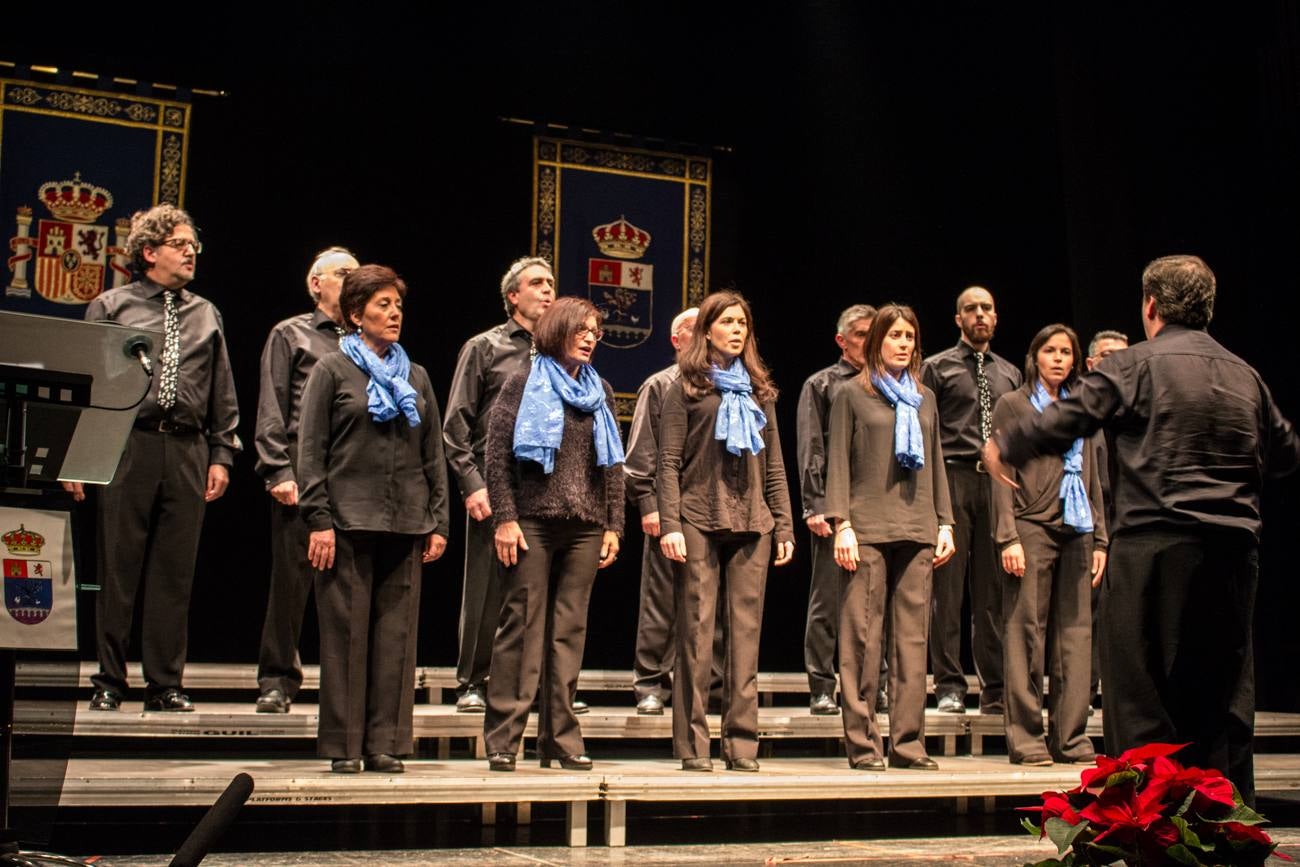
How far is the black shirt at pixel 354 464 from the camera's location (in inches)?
153

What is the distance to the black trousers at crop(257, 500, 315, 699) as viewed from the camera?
4.64 meters

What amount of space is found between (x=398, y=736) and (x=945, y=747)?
91.1 inches

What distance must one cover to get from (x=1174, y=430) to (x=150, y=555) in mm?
3096

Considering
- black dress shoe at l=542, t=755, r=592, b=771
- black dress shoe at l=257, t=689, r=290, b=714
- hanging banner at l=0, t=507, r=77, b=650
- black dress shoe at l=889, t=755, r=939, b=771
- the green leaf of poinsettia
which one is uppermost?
hanging banner at l=0, t=507, r=77, b=650

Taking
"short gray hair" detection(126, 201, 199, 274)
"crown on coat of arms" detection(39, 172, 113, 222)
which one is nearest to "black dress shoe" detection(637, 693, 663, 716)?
"short gray hair" detection(126, 201, 199, 274)

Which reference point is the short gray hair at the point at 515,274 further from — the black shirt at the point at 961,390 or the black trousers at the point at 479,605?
the black shirt at the point at 961,390

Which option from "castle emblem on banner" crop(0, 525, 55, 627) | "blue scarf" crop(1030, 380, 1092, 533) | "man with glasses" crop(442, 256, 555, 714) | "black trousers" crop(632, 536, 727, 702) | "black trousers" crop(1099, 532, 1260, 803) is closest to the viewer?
"castle emblem on banner" crop(0, 525, 55, 627)

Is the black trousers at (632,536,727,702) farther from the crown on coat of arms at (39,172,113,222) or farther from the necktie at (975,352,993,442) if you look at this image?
the crown on coat of arms at (39,172,113,222)

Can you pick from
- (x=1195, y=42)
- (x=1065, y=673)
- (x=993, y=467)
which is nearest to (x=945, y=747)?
(x=1065, y=673)

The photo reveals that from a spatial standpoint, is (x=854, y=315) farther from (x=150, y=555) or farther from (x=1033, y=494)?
(x=150, y=555)

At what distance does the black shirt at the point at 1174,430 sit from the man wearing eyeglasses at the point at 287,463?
2.51 metres

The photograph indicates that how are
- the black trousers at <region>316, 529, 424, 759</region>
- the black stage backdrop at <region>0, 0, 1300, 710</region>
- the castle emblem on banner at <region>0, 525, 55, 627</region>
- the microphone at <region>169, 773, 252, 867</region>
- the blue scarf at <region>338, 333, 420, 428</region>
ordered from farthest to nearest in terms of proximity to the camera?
the black stage backdrop at <region>0, 0, 1300, 710</region> → the blue scarf at <region>338, 333, 420, 428</region> → the black trousers at <region>316, 529, 424, 759</region> → the castle emblem on banner at <region>0, 525, 55, 627</region> → the microphone at <region>169, 773, 252, 867</region>

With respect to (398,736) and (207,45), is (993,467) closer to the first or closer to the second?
(398,736)

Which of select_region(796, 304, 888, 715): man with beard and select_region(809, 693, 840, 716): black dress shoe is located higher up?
select_region(796, 304, 888, 715): man with beard
